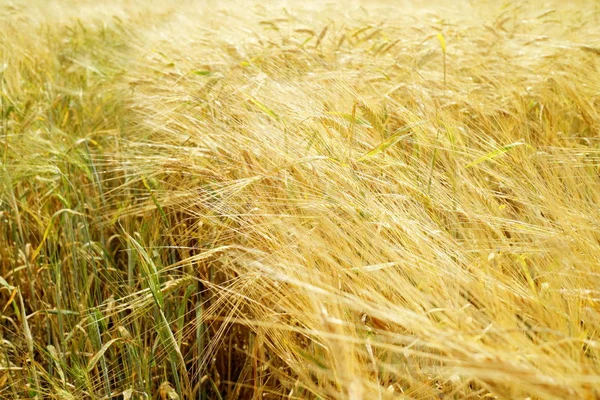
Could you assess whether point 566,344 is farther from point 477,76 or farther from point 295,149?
point 477,76

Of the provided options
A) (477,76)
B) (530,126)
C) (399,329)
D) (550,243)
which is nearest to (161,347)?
(399,329)

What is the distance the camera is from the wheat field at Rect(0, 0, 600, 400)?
588mm

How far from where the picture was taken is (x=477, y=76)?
5.51 ft

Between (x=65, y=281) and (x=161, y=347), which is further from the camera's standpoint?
(x=65, y=281)

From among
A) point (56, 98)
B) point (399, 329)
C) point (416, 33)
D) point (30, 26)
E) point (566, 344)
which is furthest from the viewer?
point (30, 26)

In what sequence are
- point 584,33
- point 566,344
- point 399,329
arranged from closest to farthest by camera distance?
point 566,344
point 399,329
point 584,33

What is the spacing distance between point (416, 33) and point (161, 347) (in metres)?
1.91

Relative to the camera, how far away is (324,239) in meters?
0.75

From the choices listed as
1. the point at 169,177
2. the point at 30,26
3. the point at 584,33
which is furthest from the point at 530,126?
the point at 30,26

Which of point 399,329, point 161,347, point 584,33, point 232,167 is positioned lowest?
point 161,347

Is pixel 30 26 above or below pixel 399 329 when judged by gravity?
above

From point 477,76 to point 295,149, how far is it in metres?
0.91

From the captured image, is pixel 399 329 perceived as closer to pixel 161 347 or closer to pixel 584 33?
pixel 161 347

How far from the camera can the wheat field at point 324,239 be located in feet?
1.93
